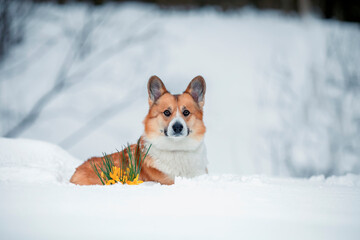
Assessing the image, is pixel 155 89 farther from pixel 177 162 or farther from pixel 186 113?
pixel 177 162

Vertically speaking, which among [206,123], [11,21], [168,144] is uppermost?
[11,21]

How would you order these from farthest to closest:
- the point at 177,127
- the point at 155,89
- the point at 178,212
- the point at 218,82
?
1. the point at 218,82
2. the point at 155,89
3. the point at 177,127
4. the point at 178,212

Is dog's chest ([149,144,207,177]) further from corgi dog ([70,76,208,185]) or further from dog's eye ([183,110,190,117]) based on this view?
dog's eye ([183,110,190,117])

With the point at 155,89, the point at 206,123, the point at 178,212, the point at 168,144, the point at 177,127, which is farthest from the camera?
the point at 206,123

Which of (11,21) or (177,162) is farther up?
(11,21)

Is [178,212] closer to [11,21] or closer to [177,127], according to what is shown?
[177,127]

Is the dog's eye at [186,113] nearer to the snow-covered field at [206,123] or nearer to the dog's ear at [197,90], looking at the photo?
the dog's ear at [197,90]

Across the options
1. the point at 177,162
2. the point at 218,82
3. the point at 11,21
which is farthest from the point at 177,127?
the point at 218,82

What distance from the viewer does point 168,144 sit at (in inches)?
161

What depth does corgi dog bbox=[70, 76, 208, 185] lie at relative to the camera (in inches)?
156

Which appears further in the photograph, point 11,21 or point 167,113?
point 11,21

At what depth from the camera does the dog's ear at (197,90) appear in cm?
431

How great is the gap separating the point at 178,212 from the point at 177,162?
1832 mm

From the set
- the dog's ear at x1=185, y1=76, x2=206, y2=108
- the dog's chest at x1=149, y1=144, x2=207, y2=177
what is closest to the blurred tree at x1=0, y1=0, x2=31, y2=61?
the dog's ear at x1=185, y1=76, x2=206, y2=108
